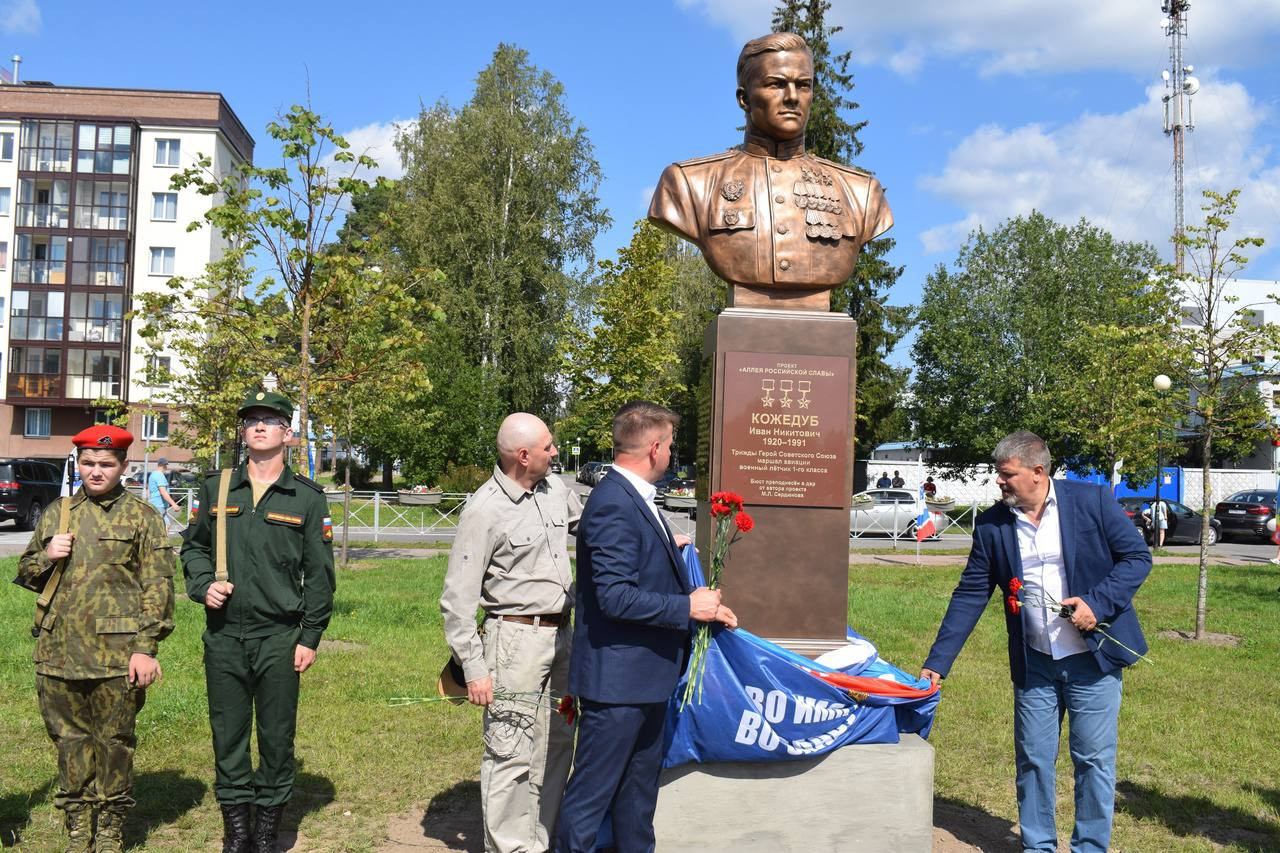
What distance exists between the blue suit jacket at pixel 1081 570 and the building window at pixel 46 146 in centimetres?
5004

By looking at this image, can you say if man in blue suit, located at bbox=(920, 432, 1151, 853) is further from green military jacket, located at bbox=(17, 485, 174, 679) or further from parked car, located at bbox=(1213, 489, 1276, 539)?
parked car, located at bbox=(1213, 489, 1276, 539)

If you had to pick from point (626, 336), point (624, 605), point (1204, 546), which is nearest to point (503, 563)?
point (624, 605)

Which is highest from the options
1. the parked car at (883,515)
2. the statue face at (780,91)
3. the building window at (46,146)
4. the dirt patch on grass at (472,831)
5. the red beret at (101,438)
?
the building window at (46,146)

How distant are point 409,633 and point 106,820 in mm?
5758

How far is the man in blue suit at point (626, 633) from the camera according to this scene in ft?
11.6

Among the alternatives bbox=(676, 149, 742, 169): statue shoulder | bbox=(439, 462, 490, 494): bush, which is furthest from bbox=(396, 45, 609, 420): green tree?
bbox=(676, 149, 742, 169): statue shoulder

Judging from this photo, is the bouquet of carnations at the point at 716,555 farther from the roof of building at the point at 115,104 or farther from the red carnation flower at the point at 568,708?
the roof of building at the point at 115,104

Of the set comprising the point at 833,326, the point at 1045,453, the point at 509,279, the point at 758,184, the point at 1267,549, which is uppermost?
the point at 509,279

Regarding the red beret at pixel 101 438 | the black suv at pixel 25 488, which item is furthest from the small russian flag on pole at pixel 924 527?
the black suv at pixel 25 488

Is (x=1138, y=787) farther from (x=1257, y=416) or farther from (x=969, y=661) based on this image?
(x=1257, y=416)

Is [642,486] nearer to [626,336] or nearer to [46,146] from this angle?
[626,336]

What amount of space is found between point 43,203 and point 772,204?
49140 mm

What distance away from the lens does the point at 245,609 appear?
4312 millimetres

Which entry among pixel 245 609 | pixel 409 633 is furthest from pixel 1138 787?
pixel 409 633
